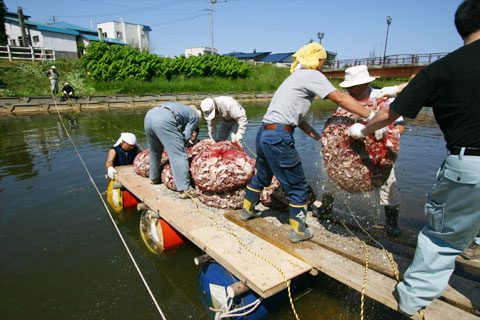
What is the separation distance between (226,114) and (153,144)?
4.64 feet

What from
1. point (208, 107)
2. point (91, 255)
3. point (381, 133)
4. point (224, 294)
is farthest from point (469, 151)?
point (91, 255)

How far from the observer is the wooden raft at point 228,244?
243 centimetres

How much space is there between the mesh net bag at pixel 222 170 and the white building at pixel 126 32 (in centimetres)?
5337

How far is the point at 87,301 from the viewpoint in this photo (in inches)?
133

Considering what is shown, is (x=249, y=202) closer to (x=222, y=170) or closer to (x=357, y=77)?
(x=222, y=170)

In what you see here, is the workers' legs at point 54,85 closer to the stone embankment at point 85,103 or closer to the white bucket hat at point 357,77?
the stone embankment at point 85,103

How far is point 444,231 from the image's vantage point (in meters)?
1.85

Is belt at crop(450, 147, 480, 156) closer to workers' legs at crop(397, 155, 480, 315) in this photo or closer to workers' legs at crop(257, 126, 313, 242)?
workers' legs at crop(397, 155, 480, 315)

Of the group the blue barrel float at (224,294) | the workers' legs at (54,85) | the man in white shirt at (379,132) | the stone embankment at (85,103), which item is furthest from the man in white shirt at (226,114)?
the workers' legs at (54,85)

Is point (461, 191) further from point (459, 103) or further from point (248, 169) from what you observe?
point (248, 169)

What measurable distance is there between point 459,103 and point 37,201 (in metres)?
7.13

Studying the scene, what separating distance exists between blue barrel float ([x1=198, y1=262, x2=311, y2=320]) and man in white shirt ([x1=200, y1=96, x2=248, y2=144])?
9.05ft

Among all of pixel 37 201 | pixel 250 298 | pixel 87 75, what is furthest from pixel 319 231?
pixel 87 75

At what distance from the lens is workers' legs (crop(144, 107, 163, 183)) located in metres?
4.31
